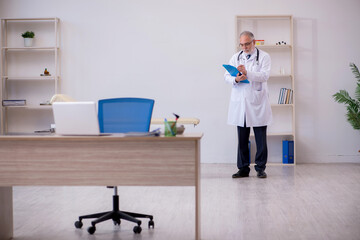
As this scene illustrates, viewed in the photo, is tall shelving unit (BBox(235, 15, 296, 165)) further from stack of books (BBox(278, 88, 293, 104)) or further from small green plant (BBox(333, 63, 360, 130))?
small green plant (BBox(333, 63, 360, 130))

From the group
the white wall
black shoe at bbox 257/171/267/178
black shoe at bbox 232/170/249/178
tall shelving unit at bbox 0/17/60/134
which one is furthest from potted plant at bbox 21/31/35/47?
black shoe at bbox 257/171/267/178

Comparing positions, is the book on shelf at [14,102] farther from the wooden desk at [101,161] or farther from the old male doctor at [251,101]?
the wooden desk at [101,161]

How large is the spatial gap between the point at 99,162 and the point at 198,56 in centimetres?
445

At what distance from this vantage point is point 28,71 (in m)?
7.40

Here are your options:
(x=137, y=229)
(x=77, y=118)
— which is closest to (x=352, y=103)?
(x=137, y=229)

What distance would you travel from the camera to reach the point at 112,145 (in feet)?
9.85

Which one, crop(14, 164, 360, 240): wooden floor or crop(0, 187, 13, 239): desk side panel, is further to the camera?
crop(14, 164, 360, 240): wooden floor

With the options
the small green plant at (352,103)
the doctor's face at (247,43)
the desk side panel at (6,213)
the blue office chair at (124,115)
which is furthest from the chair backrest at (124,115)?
the small green plant at (352,103)

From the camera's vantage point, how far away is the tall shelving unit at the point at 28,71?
7.35m

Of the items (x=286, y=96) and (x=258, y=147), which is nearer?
(x=258, y=147)

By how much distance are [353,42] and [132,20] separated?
3173mm

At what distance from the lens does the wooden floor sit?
3.46 metres

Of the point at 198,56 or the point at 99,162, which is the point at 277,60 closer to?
the point at 198,56

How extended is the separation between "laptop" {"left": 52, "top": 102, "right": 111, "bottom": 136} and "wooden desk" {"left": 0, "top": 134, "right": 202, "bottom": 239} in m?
0.08
